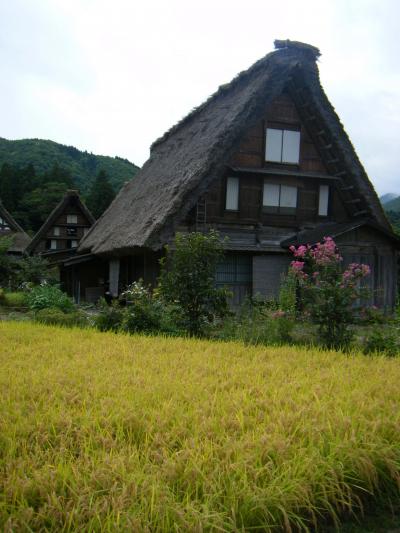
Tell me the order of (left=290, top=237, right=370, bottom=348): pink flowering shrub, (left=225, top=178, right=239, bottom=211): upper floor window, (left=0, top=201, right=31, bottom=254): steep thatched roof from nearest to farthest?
(left=290, top=237, right=370, bottom=348): pink flowering shrub → (left=225, top=178, right=239, bottom=211): upper floor window → (left=0, top=201, right=31, bottom=254): steep thatched roof

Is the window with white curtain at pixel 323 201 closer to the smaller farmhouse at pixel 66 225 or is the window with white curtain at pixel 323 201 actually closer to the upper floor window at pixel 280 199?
the upper floor window at pixel 280 199

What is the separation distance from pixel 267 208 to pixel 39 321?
6.93m

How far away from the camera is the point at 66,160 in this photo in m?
51.9

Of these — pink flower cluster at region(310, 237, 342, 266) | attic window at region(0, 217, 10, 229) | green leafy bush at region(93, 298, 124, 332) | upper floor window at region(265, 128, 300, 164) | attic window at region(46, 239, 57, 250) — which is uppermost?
upper floor window at region(265, 128, 300, 164)

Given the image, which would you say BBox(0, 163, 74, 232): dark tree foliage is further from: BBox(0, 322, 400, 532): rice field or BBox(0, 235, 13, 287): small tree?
BBox(0, 322, 400, 532): rice field

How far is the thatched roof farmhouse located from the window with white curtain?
0.03 m

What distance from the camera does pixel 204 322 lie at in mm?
7750

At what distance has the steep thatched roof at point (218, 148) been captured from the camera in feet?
37.6

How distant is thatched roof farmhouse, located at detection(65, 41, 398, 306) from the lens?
477 inches

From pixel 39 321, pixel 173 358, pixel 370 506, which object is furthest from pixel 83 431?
pixel 39 321

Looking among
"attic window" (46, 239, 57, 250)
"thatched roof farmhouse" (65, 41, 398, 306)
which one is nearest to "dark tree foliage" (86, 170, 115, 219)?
"attic window" (46, 239, 57, 250)

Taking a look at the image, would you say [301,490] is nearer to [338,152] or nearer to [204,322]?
[204,322]

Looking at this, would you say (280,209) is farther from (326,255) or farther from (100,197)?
(100,197)

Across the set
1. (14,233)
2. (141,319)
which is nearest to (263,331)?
(141,319)
